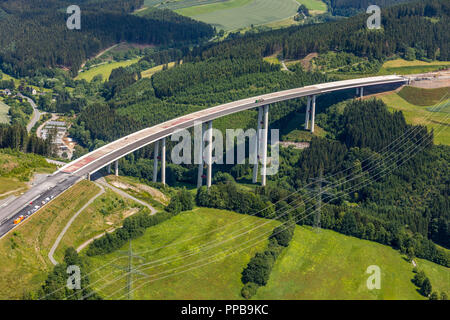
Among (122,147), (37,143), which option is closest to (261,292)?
(122,147)

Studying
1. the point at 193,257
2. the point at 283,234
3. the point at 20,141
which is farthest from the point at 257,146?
the point at 193,257

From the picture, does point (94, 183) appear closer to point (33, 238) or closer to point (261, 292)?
point (33, 238)

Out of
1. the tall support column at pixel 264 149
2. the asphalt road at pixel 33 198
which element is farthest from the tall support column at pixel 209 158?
the asphalt road at pixel 33 198

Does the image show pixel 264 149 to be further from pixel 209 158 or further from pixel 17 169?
pixel 17 169

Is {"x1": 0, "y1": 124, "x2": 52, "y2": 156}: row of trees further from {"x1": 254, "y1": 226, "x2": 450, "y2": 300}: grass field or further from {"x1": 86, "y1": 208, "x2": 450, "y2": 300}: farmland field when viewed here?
{"x1": 254, "y1": 226, "x2": 450, "y2": 300}: grass field

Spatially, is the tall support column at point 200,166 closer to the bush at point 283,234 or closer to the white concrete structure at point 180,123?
the white concrete structure at point 180,123
